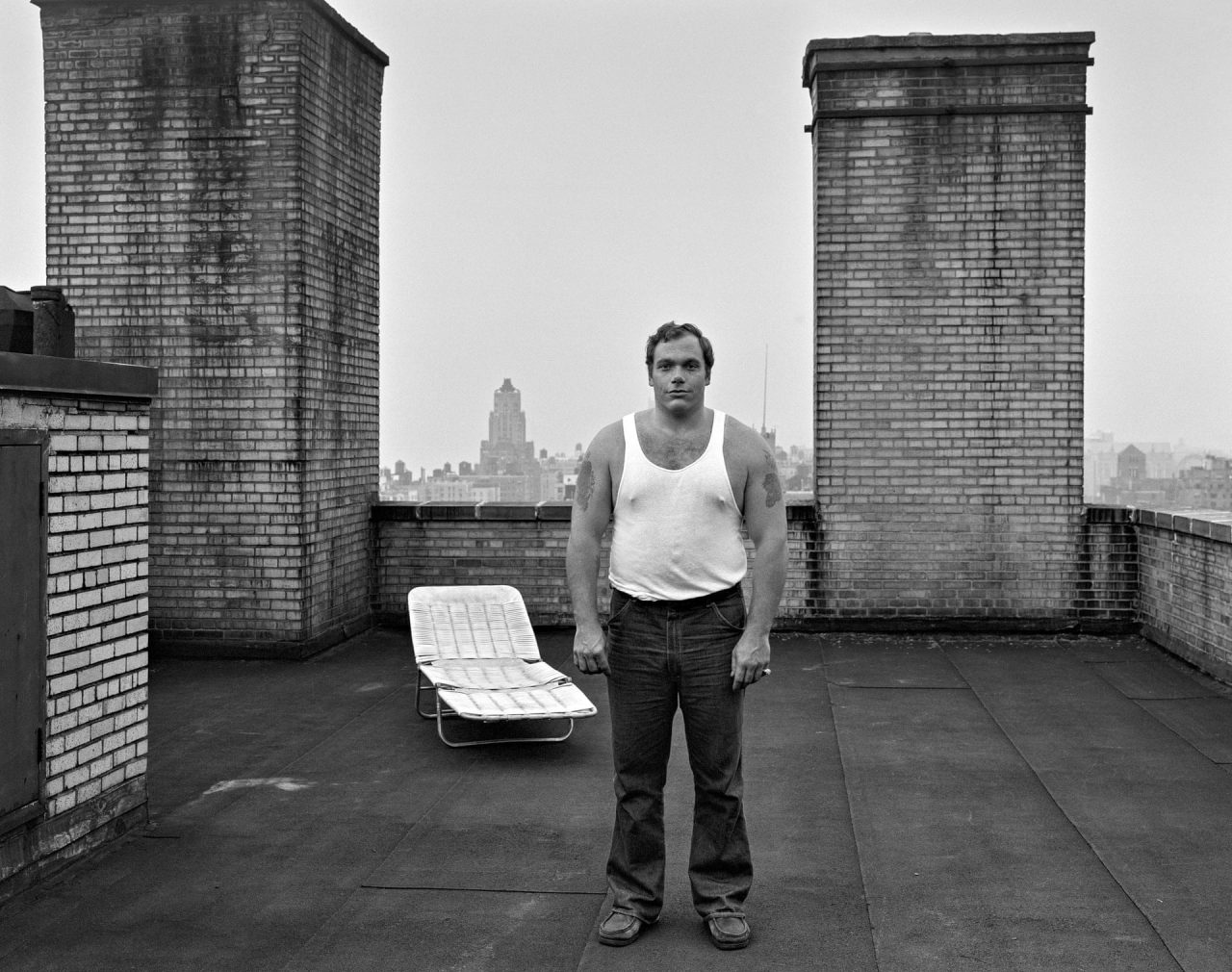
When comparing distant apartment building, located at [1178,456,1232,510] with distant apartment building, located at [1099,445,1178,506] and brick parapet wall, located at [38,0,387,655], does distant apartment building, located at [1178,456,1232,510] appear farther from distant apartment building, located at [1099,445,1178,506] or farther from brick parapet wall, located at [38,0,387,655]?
brick parapet wall, located at [38,0,387,655]

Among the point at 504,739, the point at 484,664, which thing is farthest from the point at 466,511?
the point at 504,739

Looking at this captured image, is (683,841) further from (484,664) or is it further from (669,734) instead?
(484,664)

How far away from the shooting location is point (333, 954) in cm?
395

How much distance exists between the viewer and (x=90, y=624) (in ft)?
16.2

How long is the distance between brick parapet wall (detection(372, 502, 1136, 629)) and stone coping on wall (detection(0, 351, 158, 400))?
519cm

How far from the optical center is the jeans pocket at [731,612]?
Answer: 4082 mm

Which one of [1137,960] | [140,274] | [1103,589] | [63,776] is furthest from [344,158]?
[1137,960]

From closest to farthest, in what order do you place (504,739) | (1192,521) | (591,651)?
(591,651), (504,739), (1192,521)

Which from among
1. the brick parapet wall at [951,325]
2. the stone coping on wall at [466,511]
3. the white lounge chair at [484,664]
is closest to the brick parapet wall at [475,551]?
the stone coping on wall at [466,511]

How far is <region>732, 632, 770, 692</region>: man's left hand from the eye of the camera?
13.1ft

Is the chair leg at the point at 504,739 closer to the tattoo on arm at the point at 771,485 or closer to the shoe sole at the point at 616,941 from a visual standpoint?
the shoe sole at the point at 616,941

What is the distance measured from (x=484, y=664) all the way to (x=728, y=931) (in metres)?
4.05

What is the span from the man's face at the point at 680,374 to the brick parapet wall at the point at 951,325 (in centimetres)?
626

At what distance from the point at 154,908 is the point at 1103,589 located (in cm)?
802
